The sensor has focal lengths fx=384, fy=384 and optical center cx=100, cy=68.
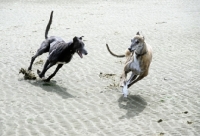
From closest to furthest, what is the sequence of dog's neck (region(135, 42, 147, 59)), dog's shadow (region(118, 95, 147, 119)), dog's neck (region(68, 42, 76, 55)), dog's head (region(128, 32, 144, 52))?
dog's shadow (region(118, 95, 147, 119))
dog's head (region(128, 32, 144, 52))
dog's neck (region(135, 42, 147, 59))
dog's neck (region(68, 42, 76, 55))

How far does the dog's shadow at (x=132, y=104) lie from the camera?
24.2 ft

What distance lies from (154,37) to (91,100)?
709 centimetres

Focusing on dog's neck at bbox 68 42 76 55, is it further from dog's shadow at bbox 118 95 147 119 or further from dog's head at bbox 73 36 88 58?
dog's shadow at bbox 118 95 147 119

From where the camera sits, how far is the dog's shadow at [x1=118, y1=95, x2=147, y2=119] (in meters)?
7.38

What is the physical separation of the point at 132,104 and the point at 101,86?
136cm

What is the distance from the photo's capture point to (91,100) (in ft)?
26.5

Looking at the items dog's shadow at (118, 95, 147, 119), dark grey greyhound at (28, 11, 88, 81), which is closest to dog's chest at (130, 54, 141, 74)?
dog's shadow at (118, 95, 147, 119)

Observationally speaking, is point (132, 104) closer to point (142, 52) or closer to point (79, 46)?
point (142, 52)

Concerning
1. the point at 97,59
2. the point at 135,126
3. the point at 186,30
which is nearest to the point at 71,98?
the point at 135,126

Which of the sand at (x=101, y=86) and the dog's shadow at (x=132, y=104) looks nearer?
the sand at (x=101, y=86)

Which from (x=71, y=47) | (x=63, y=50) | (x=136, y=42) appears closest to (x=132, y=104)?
(x=136, y=42)

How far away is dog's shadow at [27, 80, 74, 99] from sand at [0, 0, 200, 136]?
0.07 ft

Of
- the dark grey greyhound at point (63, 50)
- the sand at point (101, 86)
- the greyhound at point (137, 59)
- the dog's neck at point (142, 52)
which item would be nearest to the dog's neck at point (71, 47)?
the dark grey greyhound at point (63, 50)

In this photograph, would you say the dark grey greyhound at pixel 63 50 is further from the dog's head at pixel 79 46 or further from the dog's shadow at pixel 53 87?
the dog's shadow at pixel 53 87
